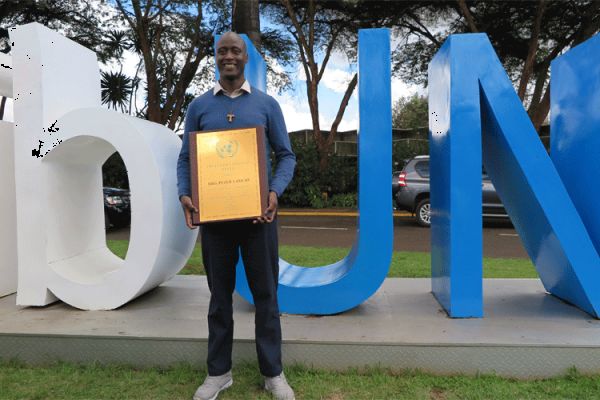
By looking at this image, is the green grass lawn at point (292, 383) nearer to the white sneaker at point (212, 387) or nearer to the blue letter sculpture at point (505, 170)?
the white sneaker at point (212, 387)

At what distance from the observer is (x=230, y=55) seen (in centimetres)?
267

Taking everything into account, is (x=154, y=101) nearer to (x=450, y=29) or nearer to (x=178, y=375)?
(x=450, y=29)

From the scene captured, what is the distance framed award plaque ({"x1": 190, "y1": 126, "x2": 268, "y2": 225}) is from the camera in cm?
263

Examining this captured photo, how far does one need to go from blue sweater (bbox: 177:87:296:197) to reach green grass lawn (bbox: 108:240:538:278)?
340 centimetres

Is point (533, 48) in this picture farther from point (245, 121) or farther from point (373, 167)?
point (245, 121)

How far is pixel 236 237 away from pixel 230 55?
3.15 feet

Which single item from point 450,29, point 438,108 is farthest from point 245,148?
point 450,29

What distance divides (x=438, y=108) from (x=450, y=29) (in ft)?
44.8

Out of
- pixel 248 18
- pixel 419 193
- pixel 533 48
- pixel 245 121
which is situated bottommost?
pixel 419 193

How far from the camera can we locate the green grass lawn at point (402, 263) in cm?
598

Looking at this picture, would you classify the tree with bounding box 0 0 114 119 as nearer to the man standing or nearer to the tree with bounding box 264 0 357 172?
the tree with bounding box 264 0 357 172

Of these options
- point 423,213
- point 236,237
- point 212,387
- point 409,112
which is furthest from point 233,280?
point 409,112

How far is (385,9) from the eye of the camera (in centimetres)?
1597

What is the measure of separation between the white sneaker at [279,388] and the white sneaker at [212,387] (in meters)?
0.23
